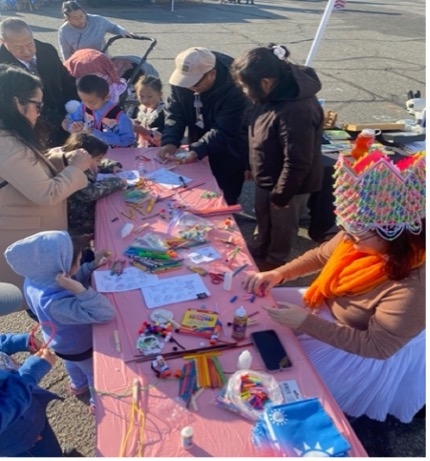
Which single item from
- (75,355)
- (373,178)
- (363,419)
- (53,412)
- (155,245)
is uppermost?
(373,178)

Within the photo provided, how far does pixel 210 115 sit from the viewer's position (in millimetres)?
3801

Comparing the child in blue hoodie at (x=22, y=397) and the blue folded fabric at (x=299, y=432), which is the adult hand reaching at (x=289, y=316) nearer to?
the blue folded fabric at (x=299, y=432)

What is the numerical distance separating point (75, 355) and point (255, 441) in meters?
1.13

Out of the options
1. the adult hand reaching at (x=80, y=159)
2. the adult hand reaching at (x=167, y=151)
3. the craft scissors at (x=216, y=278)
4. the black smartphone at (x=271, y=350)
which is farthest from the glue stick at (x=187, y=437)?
the adult hand reaching at (x=167, y=151)

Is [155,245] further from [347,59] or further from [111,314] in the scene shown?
[347,59]

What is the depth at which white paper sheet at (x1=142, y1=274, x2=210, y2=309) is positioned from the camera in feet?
7.36

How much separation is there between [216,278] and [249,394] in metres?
0.79

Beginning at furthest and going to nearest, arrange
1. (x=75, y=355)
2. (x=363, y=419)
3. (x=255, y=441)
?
1. (x=363, y=419)
2. (x=75, y=355)
3. (x=255, y=441)

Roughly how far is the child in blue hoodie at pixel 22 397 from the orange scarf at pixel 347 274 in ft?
4.34

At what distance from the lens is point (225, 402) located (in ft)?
5.64

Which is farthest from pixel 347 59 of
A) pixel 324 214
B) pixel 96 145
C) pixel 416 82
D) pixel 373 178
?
pixel 373 178

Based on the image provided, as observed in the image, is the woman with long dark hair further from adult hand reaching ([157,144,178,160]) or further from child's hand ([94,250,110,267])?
child's hand ([94,250,110,267])

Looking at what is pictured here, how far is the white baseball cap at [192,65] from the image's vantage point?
3.43 meters

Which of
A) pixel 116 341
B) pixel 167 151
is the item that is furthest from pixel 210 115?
pixel 116 341
